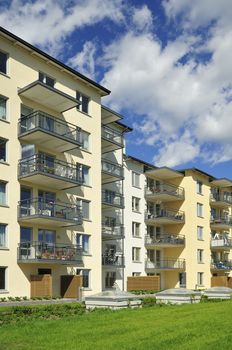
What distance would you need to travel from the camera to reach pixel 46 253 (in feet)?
109

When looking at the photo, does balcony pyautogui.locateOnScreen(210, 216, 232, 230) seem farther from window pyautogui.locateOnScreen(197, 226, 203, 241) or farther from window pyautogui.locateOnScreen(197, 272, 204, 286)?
window pyautogui.locateOnScreen(197, 272, 204, 286)

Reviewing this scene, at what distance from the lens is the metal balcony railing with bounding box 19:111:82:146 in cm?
3383

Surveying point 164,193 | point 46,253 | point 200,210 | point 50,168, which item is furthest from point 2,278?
point 200,210

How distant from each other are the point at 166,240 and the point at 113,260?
10.8 meters

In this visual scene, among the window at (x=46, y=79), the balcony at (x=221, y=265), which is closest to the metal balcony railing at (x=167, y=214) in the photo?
the balcony at (x=221, y=265)

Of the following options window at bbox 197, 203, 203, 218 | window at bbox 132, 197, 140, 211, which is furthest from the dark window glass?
window at bbox 197, 203, 203, 218

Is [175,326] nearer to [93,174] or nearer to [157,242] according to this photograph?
[93,174]

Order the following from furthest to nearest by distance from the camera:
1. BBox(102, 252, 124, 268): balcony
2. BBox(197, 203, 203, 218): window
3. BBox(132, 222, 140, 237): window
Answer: BBox(197, 203, 203, 218): window < BBox(132, 222, 140, 237): window < BBox(102, 252, 124, 268): balcony

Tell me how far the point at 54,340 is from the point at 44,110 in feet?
81.9

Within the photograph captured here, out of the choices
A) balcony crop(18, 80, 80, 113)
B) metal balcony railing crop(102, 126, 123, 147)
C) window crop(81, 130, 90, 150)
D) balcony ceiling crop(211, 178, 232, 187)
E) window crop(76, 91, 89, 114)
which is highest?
window crop(76, 91, 89, 114)

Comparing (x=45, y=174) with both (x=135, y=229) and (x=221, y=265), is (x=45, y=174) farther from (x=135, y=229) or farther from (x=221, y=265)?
(x=221, y=265)

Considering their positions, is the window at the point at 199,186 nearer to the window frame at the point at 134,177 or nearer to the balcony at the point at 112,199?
the window frame at the point at 134,177

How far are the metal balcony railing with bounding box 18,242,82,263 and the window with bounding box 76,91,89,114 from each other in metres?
11.1

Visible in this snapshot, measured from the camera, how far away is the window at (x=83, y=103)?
131 ft
